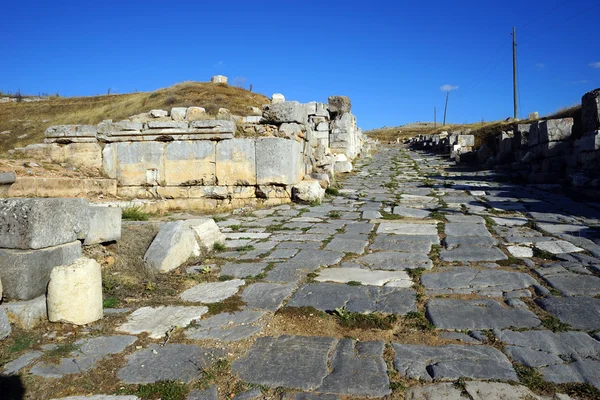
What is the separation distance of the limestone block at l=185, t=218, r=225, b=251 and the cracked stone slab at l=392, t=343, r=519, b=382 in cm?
317

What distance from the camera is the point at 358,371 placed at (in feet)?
8.23

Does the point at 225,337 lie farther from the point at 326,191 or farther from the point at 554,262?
the point at 326,191

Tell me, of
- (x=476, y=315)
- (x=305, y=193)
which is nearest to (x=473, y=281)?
(x=476, y=315)

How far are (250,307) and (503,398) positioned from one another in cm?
204

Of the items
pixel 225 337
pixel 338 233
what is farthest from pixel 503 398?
pixel 338 233

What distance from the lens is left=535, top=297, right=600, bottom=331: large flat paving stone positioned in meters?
3.03

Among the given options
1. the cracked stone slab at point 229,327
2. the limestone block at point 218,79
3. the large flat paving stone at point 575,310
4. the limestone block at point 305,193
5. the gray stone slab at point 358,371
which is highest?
the limestone block at point 218,79

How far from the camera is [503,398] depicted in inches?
85.8

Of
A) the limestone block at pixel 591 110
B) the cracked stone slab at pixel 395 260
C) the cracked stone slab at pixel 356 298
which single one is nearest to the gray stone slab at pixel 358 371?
the cracked stone slab at pixel 356 298

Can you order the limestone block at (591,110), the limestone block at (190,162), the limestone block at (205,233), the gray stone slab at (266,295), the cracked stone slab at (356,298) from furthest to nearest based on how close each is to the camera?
the limestone block at (591,110), the limestone block at (190,162), the limestone block at (205,233), the gray stone slab at (266,295), the cracked stone slab at (356,298)

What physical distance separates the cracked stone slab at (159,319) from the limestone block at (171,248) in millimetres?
963

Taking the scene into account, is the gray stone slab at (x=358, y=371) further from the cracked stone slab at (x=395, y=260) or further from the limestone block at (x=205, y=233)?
the limestone block at (x=205, y=233)

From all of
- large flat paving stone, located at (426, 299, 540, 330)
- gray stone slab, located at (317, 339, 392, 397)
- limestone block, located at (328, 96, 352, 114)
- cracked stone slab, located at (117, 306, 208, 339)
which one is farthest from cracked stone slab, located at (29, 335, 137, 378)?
limestone block, located at (328, 96, 352, 114)

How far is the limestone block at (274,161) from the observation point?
29.5 feet
